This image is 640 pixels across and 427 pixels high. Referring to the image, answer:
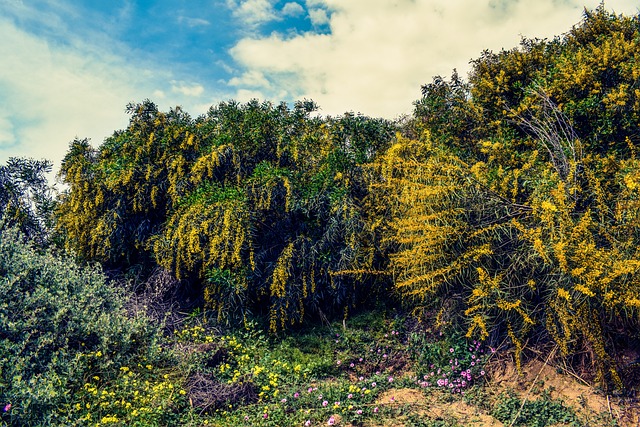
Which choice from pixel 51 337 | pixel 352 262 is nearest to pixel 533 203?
pixel 352 262

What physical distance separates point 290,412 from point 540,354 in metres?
3.09

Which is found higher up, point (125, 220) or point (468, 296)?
point (125, 220)

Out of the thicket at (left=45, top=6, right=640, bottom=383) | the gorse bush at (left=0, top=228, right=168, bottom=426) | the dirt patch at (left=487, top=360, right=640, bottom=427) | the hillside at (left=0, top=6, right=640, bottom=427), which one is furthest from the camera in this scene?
the thicket at (left=45, top=6, right=640, bottom=383)

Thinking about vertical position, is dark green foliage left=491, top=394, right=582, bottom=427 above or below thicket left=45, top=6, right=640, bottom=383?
below

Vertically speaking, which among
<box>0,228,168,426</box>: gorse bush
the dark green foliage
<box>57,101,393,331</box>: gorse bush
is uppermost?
<box>57,101,393,331</box>: gorse bush

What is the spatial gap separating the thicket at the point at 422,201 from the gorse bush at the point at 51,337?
1.41 meters

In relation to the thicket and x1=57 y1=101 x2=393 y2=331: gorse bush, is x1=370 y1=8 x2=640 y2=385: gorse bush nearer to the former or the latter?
the thicket

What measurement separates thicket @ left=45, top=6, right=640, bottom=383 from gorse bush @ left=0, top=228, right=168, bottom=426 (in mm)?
1407

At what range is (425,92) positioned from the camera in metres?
9.14

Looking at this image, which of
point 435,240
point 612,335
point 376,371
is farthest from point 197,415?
point 612,335

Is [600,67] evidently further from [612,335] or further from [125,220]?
[125,220]

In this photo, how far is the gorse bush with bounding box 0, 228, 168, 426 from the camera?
15.5 ft

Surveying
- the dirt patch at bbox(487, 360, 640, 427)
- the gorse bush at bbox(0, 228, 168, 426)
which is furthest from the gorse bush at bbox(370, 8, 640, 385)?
the gorse bush at bbox(0, 228, 168, 426)

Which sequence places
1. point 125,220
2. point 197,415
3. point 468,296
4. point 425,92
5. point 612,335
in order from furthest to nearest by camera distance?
1. point 425,92
2. point 125,220
3. point 468,296
4. point 612,335
5. point 197,415
